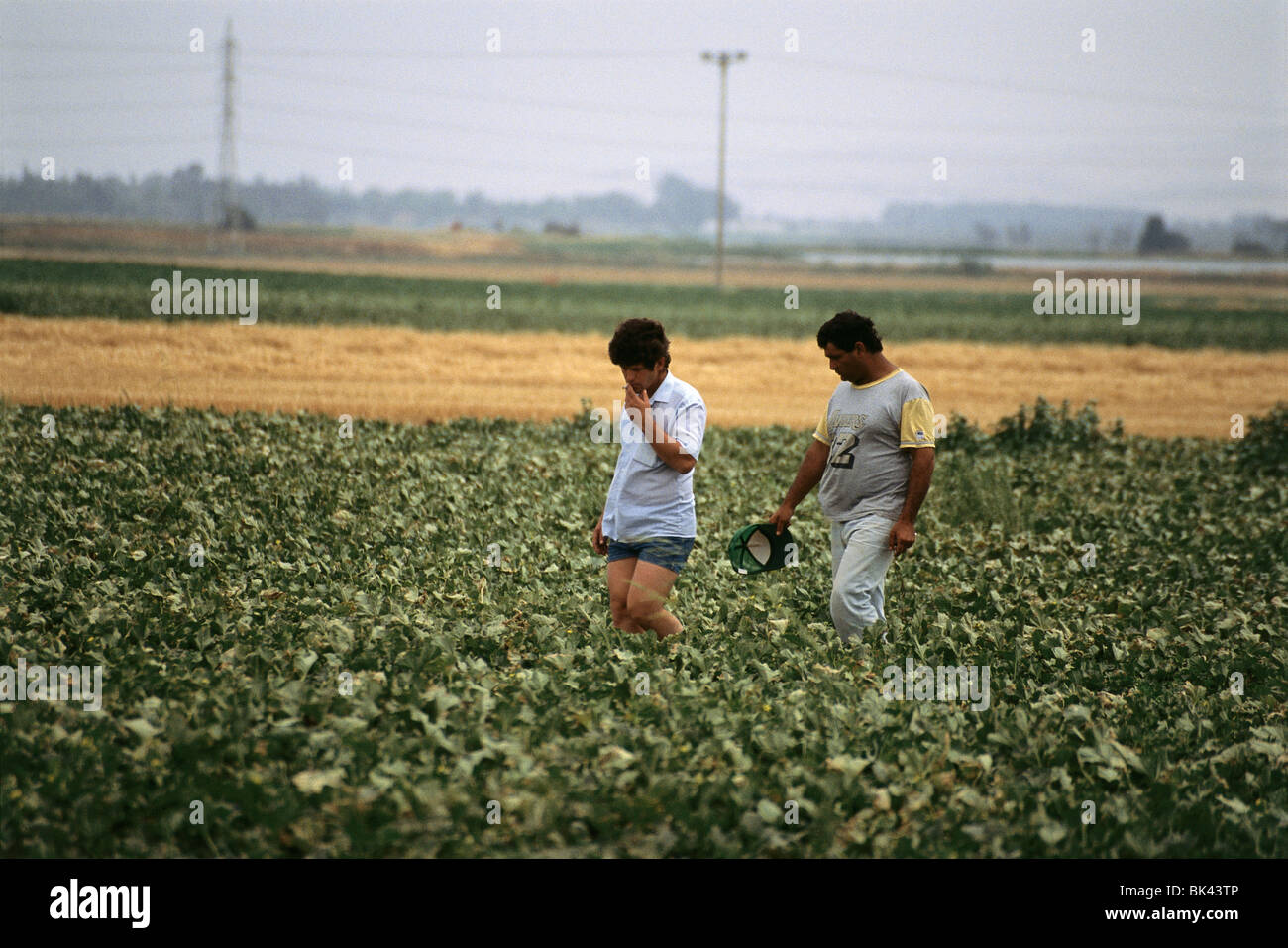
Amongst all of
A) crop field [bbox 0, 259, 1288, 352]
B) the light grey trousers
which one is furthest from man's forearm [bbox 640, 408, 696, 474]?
crop field [bbox 0, 259, 1288, 352]

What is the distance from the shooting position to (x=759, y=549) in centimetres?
738

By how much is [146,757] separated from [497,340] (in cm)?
2696

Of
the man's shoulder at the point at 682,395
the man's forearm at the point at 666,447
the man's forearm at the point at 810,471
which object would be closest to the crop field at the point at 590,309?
the man's forearm at the point at 810,471

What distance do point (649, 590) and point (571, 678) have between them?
0.57m

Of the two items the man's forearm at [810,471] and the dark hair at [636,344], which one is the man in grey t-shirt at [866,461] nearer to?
the man's forearm at [810,471]

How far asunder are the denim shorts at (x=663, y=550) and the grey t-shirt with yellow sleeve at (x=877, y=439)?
108 centimetres

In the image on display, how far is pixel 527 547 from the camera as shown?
A: 379 inches

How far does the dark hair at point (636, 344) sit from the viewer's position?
5.99 m

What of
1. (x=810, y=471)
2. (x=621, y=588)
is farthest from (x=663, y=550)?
(x=810, y=471)

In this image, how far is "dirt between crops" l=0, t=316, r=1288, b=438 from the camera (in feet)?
70.2

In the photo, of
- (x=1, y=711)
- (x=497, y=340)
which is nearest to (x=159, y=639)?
(x=1, y=711)

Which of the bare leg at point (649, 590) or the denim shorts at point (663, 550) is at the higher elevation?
the denim shorts at point (663, 550)

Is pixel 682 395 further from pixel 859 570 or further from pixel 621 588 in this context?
pixel 859 570
